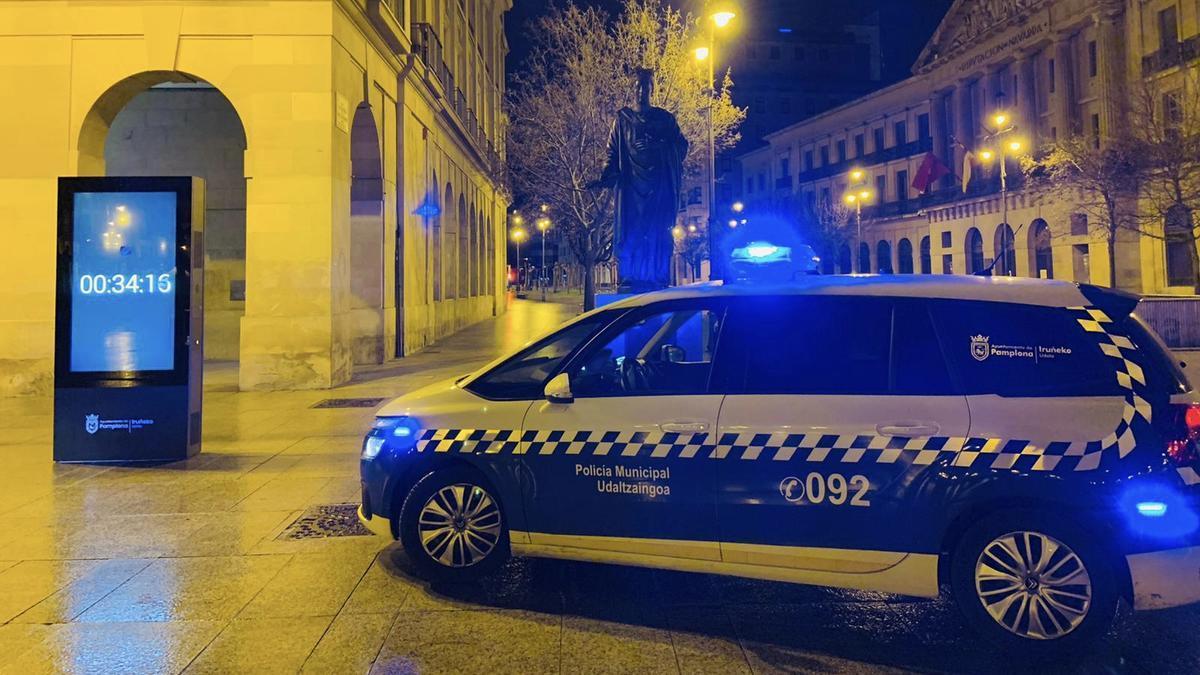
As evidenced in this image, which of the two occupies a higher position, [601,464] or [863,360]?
[863,360]

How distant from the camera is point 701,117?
27484mm

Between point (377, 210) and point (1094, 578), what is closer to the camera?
point (1094, 578)

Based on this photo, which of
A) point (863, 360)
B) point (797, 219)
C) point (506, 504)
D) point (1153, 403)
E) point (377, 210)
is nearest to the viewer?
point (1153, 403)

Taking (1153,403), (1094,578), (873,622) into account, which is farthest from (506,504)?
(1153,403)

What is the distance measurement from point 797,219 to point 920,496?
67.9 m

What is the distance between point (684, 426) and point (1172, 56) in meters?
40.9

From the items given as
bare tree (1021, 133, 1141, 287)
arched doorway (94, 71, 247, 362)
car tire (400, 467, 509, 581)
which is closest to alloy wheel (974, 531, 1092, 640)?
car tire (400, 467, 509, 581)

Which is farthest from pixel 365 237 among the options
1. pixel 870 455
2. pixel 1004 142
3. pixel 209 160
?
pixel 1004 142

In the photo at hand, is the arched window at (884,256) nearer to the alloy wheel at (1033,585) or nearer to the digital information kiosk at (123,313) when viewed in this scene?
the digital information kiosk at (123,313)

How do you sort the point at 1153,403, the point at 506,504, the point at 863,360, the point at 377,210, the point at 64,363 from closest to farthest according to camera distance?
the point at 1153,403, the point at 863,360, the point at 506,504, the point at 64,363, the point at 377,210

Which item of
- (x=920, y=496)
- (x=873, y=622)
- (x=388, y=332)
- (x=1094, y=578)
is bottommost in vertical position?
(x=873, y=622)

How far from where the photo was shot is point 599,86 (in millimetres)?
26516

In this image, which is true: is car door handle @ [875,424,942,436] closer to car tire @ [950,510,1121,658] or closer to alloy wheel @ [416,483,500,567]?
car tire @ [950,510,1121,658]

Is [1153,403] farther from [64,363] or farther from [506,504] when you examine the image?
[64,363]
